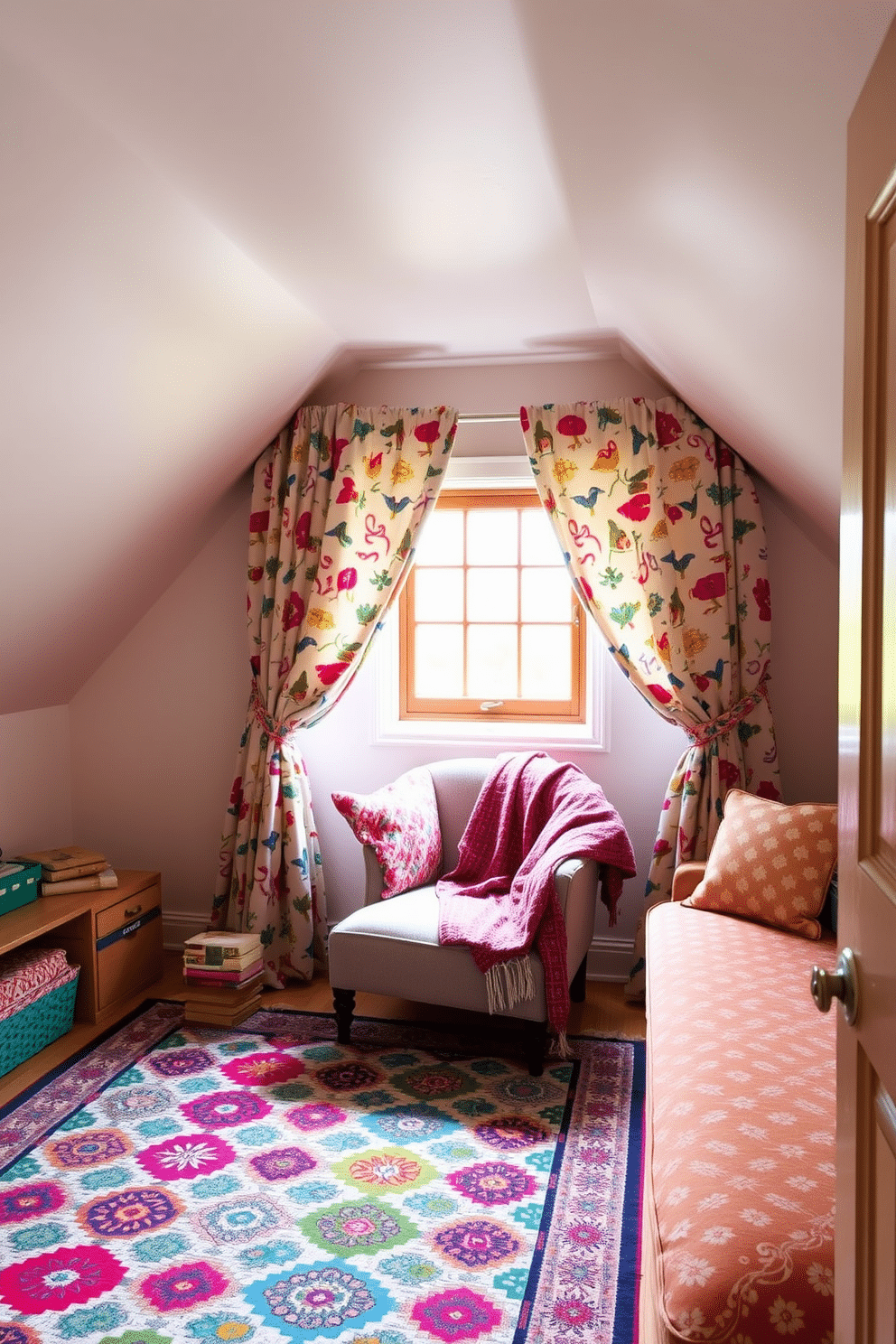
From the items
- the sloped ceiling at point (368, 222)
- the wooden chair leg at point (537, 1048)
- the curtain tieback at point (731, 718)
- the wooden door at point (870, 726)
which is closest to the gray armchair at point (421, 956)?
the wooden chair leg at point (537, 1048)

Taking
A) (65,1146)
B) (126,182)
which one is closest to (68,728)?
(65,1146)

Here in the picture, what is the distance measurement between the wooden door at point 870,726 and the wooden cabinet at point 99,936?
2789 millimetres

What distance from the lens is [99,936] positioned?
3551 millimetres

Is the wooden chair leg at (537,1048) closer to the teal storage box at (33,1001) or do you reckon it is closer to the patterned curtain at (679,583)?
the patterned curtain at (679,583)

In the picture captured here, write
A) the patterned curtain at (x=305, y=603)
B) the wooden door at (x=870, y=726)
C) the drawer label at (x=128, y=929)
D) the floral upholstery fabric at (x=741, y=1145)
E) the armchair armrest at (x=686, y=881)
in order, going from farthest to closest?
the patterned curtain at (x=305, y=603) < the drawer label at (x=128, y=929) < the armchair armrest at (x=686, y=881) < the floral upholstery fabric at (x=741, y=1145) < the wooden door at (x=870, y=726)

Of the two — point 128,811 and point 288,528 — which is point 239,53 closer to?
point 288,528

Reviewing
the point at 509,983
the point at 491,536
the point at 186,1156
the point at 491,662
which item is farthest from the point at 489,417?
the point at 186,1156

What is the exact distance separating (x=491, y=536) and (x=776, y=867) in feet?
5.98

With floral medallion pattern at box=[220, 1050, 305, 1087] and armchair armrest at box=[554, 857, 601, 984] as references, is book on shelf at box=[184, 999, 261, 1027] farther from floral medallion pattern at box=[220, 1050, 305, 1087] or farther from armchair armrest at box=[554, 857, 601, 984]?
armchair armrest at box=[554, 857, 601, 984]

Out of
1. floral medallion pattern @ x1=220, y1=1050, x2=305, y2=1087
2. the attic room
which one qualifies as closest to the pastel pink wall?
the attic room

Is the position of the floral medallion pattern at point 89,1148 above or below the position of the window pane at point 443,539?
below

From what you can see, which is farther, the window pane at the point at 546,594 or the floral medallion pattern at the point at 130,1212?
the window pane at the point at 546,594

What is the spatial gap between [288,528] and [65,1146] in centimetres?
224

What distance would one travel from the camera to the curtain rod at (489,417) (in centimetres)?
397
